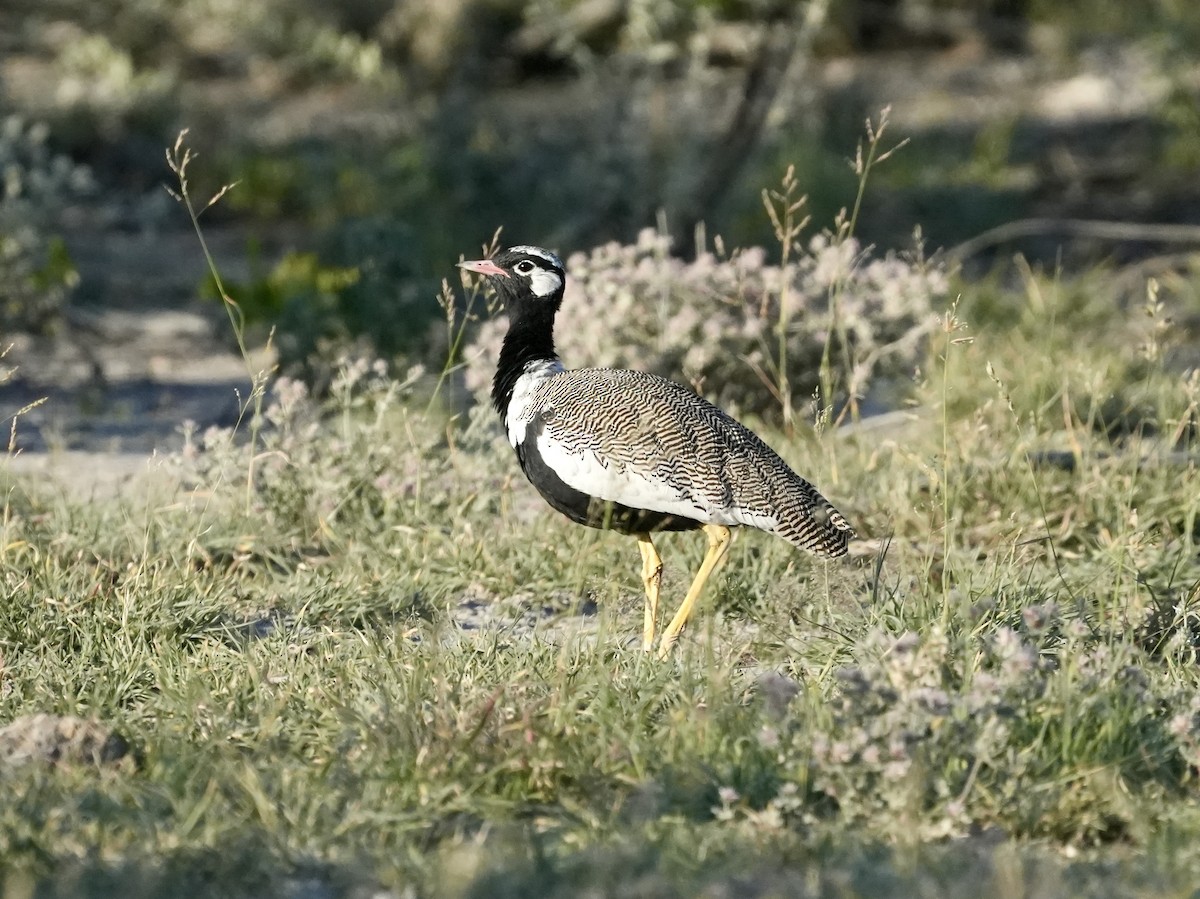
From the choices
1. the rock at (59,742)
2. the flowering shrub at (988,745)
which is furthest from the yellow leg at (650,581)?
the rock at (59,742)

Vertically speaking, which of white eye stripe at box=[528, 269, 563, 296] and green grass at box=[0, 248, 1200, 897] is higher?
white eye stripe at box=[528, 269, 563, 296]

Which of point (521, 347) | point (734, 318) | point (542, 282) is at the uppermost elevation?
point (542, 282)

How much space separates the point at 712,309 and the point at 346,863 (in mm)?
3386

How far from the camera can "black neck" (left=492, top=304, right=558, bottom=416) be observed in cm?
475

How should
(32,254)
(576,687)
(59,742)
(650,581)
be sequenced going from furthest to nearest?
(32,254), (650,581), (576,687), (59,742)

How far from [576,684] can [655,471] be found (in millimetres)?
576

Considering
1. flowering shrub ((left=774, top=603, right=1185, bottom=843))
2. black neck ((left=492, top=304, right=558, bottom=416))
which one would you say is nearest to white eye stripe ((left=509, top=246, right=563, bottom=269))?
black neck ((left=492, top=304, right=558, bottom=416))

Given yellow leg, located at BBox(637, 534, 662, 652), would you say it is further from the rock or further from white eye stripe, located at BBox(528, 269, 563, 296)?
the rock

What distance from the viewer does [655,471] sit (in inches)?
164

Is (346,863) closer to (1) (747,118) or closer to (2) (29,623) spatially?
(2) (29,623)

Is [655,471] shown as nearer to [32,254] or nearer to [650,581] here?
[650,581]

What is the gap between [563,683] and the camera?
3736mm

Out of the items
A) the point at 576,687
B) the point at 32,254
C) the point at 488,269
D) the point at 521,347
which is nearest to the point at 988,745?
the point at 576,687

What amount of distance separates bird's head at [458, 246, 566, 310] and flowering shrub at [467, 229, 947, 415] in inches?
42.0
